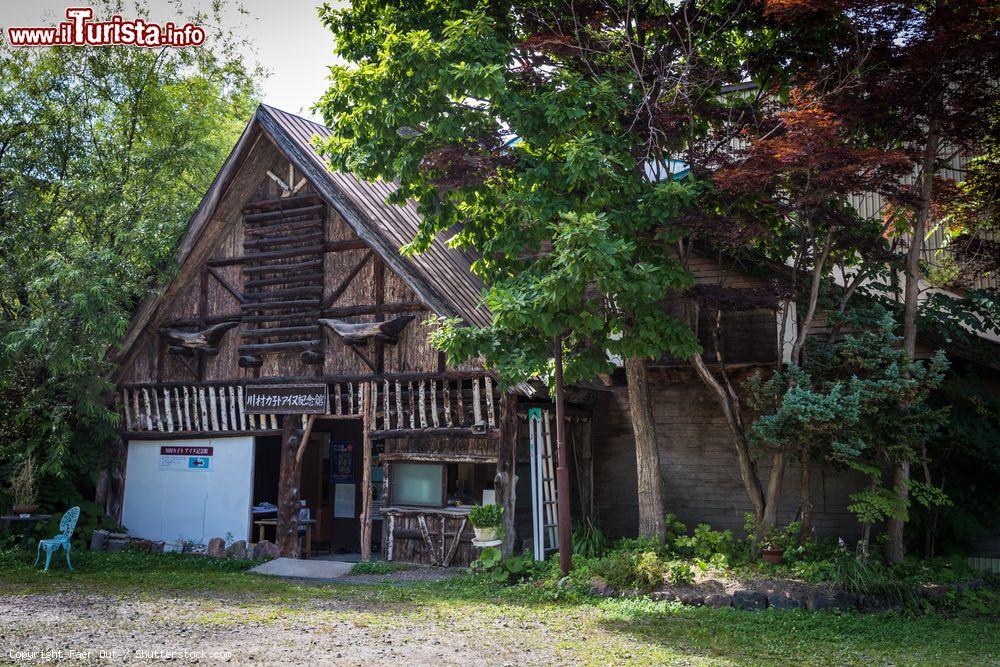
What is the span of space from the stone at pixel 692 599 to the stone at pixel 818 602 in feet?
3.86

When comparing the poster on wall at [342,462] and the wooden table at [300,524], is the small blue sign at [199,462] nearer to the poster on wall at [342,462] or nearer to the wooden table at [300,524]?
the wooden table at [300,524]

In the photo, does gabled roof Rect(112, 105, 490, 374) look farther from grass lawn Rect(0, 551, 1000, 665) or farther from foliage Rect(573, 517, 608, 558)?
grass lawn Rect(0, 551, 1000, 665)

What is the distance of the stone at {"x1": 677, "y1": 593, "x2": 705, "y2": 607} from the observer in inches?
401

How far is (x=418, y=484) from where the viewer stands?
1376 centimetres

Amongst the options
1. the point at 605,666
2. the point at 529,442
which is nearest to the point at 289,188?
the point at 529,442

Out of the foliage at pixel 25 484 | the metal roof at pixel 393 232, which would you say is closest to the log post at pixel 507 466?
the metal roof at pixel 393 232

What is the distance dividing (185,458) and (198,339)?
88.1 inches

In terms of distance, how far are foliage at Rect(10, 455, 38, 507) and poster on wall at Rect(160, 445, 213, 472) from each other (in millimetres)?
2178

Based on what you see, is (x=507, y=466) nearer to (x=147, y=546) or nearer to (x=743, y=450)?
(x=743, y=450)

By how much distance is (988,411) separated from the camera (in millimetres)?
11898

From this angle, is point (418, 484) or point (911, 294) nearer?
point (911, 294)

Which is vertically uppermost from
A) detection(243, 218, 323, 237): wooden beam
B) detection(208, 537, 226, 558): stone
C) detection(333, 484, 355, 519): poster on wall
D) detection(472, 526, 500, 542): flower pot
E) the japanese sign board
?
detection(243, 218, 323, 237): wooden beam

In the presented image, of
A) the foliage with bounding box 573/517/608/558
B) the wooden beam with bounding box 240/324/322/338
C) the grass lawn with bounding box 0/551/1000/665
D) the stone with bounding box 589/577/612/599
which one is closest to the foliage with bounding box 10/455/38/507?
the grass lawn with bounding box 0/551/1000/665

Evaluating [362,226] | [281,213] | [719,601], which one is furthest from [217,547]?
[719,601]
